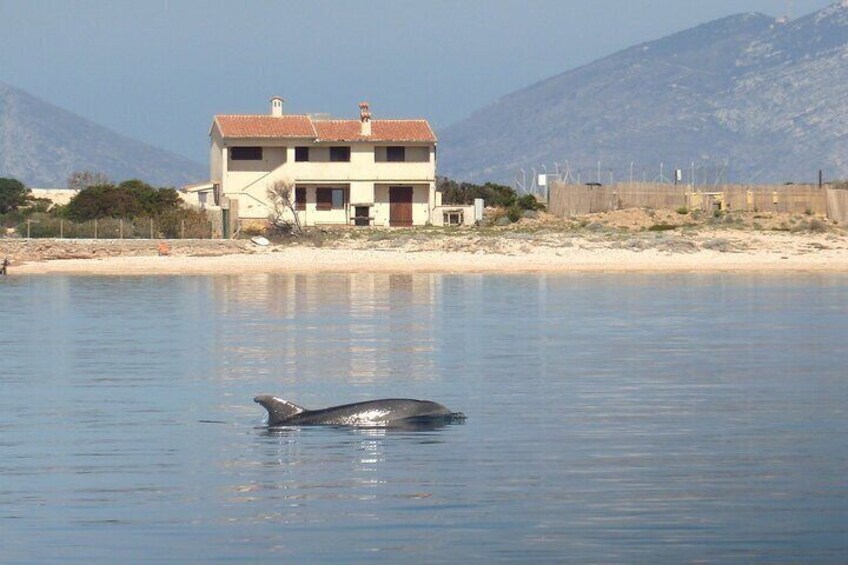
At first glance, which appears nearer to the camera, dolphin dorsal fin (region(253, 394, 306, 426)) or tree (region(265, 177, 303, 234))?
dolphin dorsal fin (region(253, 394, 306, 426))

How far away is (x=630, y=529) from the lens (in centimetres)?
1349

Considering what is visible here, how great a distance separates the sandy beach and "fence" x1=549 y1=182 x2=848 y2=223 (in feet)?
18.8

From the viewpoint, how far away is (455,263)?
5197 cm

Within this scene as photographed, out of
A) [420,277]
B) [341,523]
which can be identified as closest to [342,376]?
[341,523]

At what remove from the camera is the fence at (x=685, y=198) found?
6469cm

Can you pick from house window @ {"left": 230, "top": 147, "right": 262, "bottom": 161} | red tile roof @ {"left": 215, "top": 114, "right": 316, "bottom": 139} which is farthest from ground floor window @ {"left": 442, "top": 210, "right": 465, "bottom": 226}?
house window @ {"left": 230, "top": 147, "right": 262, "bottom": 161}

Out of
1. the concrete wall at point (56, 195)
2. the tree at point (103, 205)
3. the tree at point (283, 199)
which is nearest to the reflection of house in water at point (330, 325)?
the tree at point (103, 205)

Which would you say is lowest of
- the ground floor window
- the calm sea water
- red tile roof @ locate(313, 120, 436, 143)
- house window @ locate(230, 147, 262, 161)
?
the calm sea water

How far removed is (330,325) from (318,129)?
41.0 metres

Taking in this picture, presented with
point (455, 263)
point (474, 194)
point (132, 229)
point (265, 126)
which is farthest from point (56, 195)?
point (455, 263)

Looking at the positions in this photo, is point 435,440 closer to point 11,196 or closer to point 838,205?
point 838,205

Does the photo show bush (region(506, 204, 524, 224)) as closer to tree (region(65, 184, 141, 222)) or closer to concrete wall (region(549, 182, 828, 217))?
concrete wall (region(549, 182, 828, 217))

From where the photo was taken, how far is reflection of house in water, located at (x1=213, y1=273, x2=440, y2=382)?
2589 cm

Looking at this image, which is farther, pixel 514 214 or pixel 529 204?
pixel 529 204
